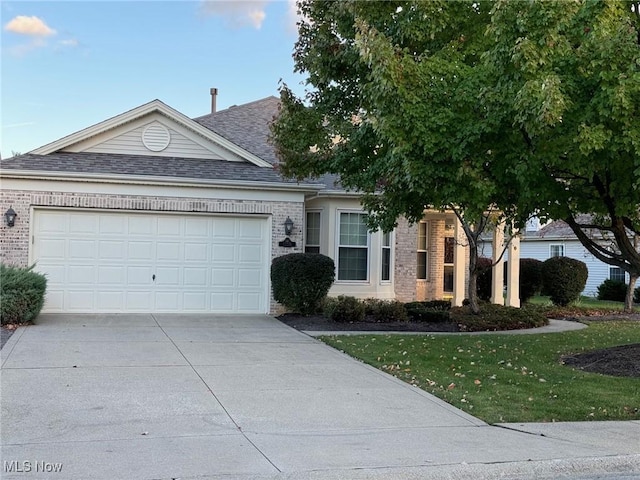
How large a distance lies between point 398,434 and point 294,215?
986 cm

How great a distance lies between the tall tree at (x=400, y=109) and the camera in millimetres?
9086

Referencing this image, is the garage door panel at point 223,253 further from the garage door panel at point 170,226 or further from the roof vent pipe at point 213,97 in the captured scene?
the roof vent pipe at point 213,97

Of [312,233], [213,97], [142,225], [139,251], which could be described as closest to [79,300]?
[139,251]

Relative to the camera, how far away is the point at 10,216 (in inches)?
570

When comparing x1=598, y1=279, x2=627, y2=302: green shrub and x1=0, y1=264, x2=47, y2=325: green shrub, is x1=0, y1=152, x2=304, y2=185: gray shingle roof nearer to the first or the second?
x1=0, y1=264, x2=47, y2=325: green shrub

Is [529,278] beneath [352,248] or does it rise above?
beneath

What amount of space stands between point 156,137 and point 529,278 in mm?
12833

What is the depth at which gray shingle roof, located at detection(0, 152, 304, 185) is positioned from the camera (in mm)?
14961

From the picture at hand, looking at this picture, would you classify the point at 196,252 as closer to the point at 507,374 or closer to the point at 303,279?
the point at 303,279

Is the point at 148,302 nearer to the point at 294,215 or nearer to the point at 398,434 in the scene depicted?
the point at 294,215

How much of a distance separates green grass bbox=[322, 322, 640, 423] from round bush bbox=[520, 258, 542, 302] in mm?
7413

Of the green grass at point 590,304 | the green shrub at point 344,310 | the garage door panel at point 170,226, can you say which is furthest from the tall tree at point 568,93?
the green grass at point 590,304

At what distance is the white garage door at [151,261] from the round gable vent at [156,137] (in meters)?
1.91

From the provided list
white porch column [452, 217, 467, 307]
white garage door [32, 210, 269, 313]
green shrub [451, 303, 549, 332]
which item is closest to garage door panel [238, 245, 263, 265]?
white garage door [32, 210, 269, 313]
